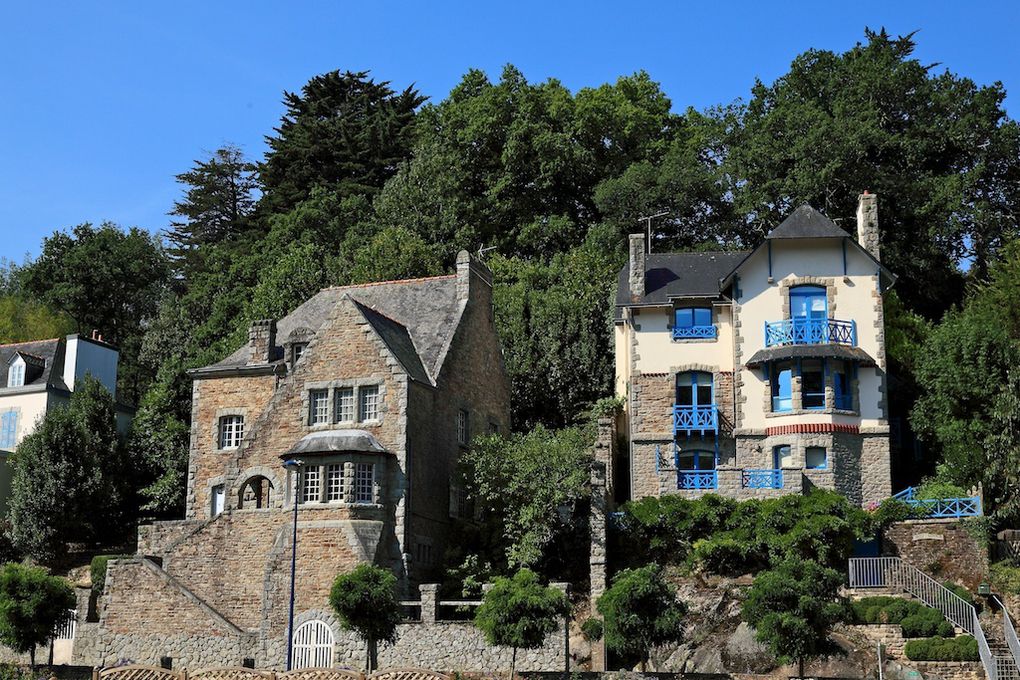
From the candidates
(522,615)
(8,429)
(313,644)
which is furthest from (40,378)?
(522,615)

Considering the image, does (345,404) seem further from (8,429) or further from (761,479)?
(8,429)

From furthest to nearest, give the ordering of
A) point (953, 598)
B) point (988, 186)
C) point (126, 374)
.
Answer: point (126, 374) → point (988, 186) → point (953, 598)

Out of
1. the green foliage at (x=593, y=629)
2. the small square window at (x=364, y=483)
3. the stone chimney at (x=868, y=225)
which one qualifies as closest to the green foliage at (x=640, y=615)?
the green foliage at (x=593, y=629)

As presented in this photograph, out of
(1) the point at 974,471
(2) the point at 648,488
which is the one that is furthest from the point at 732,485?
(1) the point at 974,471

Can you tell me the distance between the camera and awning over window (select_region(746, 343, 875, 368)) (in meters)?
39.6

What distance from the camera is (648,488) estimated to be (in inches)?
1596

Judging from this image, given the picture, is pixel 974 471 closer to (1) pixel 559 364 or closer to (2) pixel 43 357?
(1) pixel 559 364

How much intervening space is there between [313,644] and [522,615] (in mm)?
7634

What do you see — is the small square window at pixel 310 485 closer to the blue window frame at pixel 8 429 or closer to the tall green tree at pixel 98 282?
the blue window frame at pixel 8 429

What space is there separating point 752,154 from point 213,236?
33629mm

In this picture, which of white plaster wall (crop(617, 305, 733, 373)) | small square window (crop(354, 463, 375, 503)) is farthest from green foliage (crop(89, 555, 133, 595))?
white plaster wall (crop(617, 305, 733, 373))

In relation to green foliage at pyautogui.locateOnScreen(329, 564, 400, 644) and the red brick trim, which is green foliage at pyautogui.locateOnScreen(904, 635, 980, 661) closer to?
the red brick trim

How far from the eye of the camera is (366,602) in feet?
97.3

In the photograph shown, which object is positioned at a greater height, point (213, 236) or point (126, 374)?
point (213, 236)
